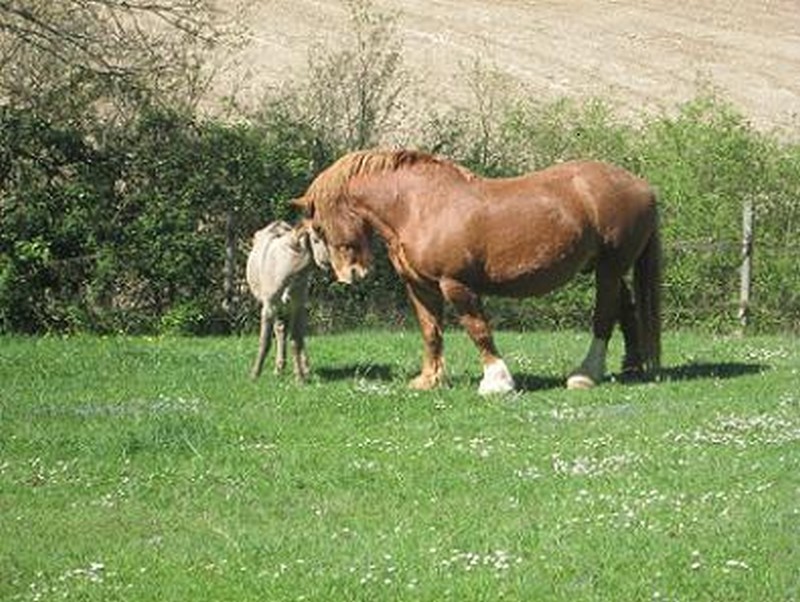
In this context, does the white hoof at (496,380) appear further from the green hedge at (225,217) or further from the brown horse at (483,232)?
the green hedge at (225,217)

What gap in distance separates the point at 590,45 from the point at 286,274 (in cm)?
4330

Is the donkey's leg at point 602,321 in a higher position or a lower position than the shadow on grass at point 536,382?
higher

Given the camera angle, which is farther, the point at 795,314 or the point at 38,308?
the point at 795,314

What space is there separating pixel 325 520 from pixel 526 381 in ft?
21.5

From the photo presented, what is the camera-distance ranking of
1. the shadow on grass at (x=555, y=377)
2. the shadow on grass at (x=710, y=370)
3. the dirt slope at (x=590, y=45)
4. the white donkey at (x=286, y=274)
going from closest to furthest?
1. the white donkey at (x=286, y=274)
2. the shadow on grass at (x=555, y=377)
3. the shadow on grass at (x=710, y=370)
4. the dirt slope at (x=590, y=45)

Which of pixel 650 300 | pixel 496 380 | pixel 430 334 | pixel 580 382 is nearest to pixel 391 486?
pixel 496 380

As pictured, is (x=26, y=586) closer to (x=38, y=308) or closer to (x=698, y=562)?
(x=698, y=562)

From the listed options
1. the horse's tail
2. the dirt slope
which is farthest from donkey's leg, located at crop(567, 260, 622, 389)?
the dirt slope

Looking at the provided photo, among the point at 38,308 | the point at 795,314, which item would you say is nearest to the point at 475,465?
the point at 38,308

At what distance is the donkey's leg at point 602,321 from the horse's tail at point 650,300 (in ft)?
0.81

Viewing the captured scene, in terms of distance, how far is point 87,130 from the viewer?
22.9 metres

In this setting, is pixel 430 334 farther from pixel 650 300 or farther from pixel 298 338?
pixel 650 300

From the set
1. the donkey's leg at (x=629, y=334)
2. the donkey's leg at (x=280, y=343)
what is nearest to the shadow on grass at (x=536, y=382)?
the donkey's leg at (x=629, y=334)

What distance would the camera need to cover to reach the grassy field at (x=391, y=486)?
865 cm
